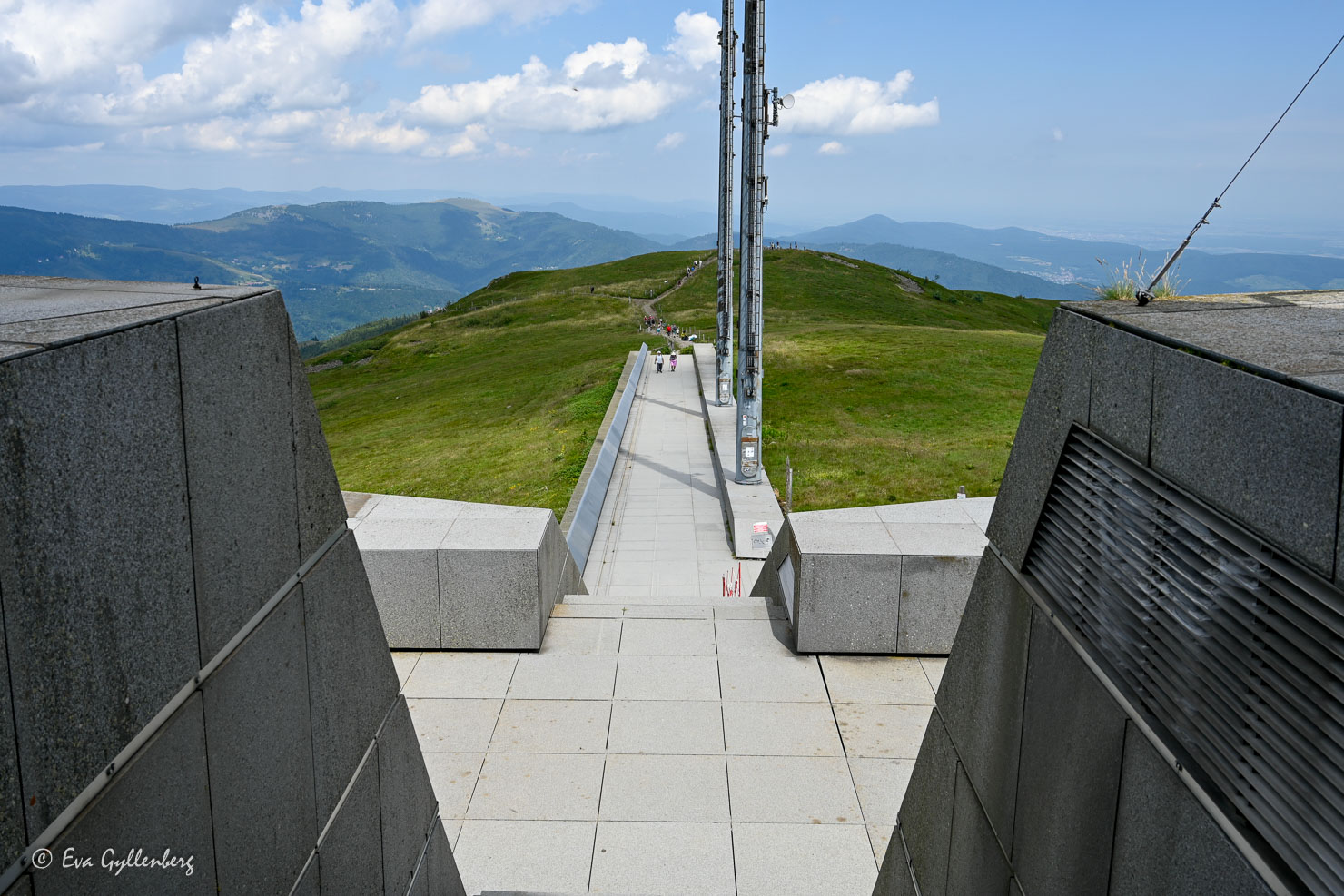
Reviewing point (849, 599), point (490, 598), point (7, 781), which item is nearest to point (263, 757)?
point (7, 781)

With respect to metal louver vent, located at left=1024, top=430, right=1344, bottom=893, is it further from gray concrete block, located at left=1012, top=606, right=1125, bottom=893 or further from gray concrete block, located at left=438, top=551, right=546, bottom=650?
gray concrete block, located at left=438, top=551, right=546, bottom=650

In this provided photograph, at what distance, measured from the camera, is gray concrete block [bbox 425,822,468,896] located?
4.73 m

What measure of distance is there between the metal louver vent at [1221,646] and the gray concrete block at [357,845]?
103 inches

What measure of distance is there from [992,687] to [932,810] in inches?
37.9

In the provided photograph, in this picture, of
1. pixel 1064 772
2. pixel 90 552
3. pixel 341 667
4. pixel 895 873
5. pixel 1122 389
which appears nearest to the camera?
pixel 90 552

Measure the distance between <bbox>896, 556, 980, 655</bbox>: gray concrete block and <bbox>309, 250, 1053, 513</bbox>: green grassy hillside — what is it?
1354 cm

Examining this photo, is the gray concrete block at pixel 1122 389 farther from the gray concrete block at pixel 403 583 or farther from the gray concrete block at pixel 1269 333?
the gray concrete block at pixel 403 583

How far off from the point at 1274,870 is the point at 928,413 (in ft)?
101

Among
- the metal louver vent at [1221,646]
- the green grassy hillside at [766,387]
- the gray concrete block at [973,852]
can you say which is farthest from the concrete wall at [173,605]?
the green grassy hillside at [766,387]

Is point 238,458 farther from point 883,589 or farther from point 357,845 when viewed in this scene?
point 883,589

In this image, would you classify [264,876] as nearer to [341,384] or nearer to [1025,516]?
[1025,516]

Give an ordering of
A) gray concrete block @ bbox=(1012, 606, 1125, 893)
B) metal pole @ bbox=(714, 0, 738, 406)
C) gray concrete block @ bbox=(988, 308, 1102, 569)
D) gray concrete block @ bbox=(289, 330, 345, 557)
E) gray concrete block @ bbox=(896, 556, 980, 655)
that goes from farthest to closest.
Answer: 1. metal pole @ bbox=(714, 0, 738, 406)
2. gray concrete block @ bbox=(896, 556, 980, 655)
3. gray concrete block @ bbox=(289, 330, 345, 557)
4. gray concrete block @ bbox=(988, 308, 1102, 569)
5. gray concrete block @ bbox=(1012, 606, 1125, 893)

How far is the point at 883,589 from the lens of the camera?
835 centimetres

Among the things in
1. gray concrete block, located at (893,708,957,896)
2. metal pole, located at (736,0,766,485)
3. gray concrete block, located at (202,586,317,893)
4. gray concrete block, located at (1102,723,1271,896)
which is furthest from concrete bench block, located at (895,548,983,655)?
metal pole, located at (736,0,766,485)
